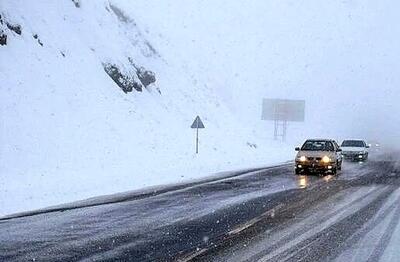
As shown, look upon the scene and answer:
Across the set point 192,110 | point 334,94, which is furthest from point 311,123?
point 192,110

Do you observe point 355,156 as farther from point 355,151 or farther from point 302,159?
point 302,159

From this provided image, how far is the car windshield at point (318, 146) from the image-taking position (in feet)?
82.6

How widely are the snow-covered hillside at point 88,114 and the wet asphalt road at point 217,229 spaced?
103 inches

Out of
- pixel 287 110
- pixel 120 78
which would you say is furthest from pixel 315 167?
pixel 287 110

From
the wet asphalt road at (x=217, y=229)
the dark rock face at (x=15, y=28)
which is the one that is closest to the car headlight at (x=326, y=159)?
the wet asphalt road at (x=217, y=229)

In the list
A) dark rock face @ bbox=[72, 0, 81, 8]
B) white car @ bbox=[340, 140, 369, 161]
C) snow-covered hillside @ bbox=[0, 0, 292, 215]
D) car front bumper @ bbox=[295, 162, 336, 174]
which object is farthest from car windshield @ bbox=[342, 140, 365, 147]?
dark rock face @ bbox=[72, 0, 81, 8]

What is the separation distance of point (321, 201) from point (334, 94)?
570 feet

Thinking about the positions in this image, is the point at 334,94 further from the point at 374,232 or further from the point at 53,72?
the point at 374,232

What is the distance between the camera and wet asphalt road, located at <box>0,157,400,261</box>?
7.84 meters

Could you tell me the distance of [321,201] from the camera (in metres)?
14.2

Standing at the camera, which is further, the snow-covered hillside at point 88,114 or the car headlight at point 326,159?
the car headlight at point 326,159

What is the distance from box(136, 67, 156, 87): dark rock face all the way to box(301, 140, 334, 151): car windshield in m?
20.1

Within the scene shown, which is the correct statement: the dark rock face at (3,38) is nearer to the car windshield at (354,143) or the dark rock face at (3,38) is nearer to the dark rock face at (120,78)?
the dark rock face at (120,78)

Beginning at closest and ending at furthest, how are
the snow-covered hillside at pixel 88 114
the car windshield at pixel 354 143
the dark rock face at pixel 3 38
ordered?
the snow-covered hillside at pixel 88 114 < the dark rock face at pixel 3 38 < the car windshield at pixel 354 143
